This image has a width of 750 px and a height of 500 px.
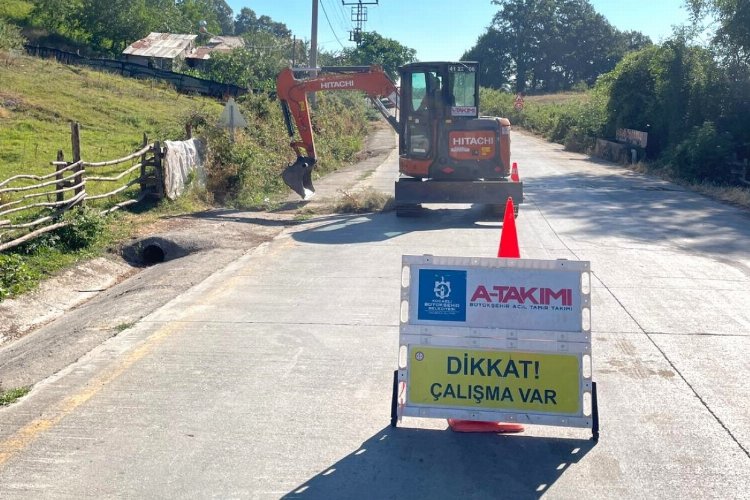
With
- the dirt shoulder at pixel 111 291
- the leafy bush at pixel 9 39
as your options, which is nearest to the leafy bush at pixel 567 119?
the dirt shoulder at pixel 111 291

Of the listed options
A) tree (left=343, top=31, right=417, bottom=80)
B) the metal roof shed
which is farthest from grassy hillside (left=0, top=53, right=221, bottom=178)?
tree (left=343, top=31, right=417, bottom=80)

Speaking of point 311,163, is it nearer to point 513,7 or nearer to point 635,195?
point 635,195

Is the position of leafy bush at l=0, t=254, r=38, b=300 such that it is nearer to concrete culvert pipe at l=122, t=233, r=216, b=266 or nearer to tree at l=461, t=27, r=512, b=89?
concrete culvert pipe at l=122, t=233, r=216, b=266

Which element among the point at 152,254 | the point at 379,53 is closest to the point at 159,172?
the point at 152,254

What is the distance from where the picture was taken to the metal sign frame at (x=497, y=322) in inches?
223

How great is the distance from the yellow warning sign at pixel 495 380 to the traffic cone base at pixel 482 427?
0.23m

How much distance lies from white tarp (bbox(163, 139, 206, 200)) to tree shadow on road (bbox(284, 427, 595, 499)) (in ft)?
40.0

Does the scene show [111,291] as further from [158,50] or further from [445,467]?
[158,50]

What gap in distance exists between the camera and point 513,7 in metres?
105

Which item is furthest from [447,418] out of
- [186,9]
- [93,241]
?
[186,9]

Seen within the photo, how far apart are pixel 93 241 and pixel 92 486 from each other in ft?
29.0

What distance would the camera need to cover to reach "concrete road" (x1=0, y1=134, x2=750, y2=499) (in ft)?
16.7

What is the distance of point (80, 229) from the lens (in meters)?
13.0

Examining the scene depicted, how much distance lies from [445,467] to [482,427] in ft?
2.21
